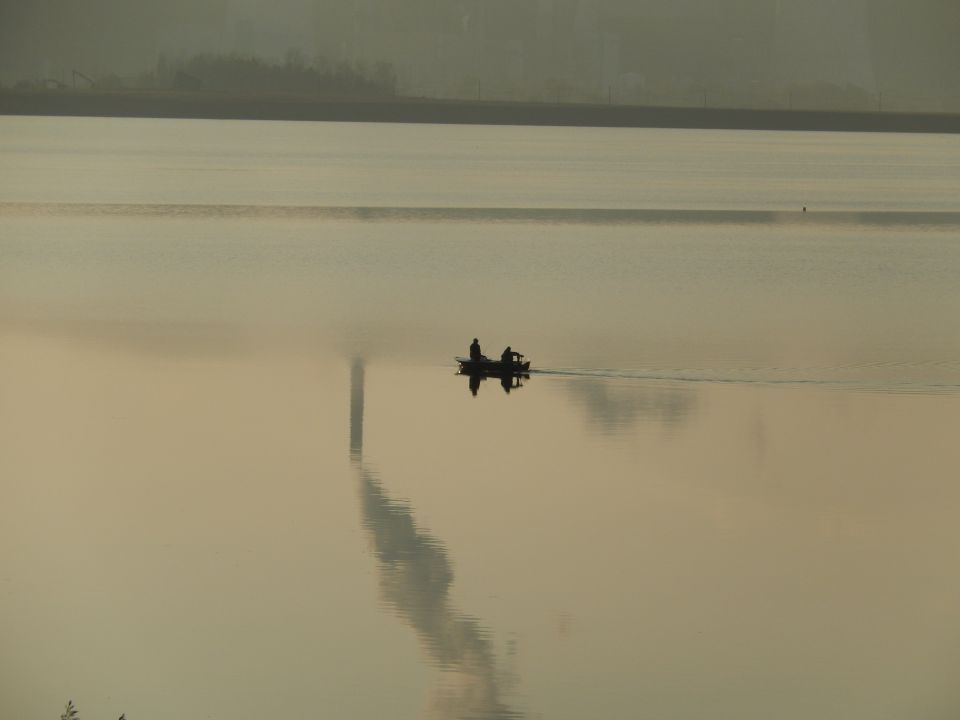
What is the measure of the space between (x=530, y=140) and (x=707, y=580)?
493 ft

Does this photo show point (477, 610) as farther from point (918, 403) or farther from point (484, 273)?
point (484, 273)

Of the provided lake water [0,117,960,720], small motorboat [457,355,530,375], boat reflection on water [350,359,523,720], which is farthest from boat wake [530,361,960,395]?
boat reflection on water [350,359,523,720]

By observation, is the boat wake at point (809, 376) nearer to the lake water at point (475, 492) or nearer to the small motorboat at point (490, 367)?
the lake water at point (475, 492)

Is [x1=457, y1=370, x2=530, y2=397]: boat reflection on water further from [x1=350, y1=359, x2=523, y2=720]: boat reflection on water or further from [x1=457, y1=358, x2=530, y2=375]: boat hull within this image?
[x1=350, y1=359, x2=523, y2=720]: boat reflection on water

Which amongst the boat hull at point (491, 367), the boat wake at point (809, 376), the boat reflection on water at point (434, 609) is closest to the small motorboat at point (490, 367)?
the boat hull at point (491, 367)

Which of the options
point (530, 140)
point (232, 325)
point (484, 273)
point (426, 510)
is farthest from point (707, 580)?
point (530, 140)

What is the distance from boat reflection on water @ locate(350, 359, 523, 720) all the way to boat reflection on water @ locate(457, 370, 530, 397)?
4934mm

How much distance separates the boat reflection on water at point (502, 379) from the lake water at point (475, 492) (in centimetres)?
19

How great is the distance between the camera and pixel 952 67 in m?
140

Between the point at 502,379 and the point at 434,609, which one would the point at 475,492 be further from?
the point at 502,379

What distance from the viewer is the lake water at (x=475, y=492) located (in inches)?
396

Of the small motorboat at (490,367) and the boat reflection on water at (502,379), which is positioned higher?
the small motorboat at (490,367)

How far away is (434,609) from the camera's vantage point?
10906mm

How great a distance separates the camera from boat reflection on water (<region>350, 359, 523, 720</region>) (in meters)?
9.57
